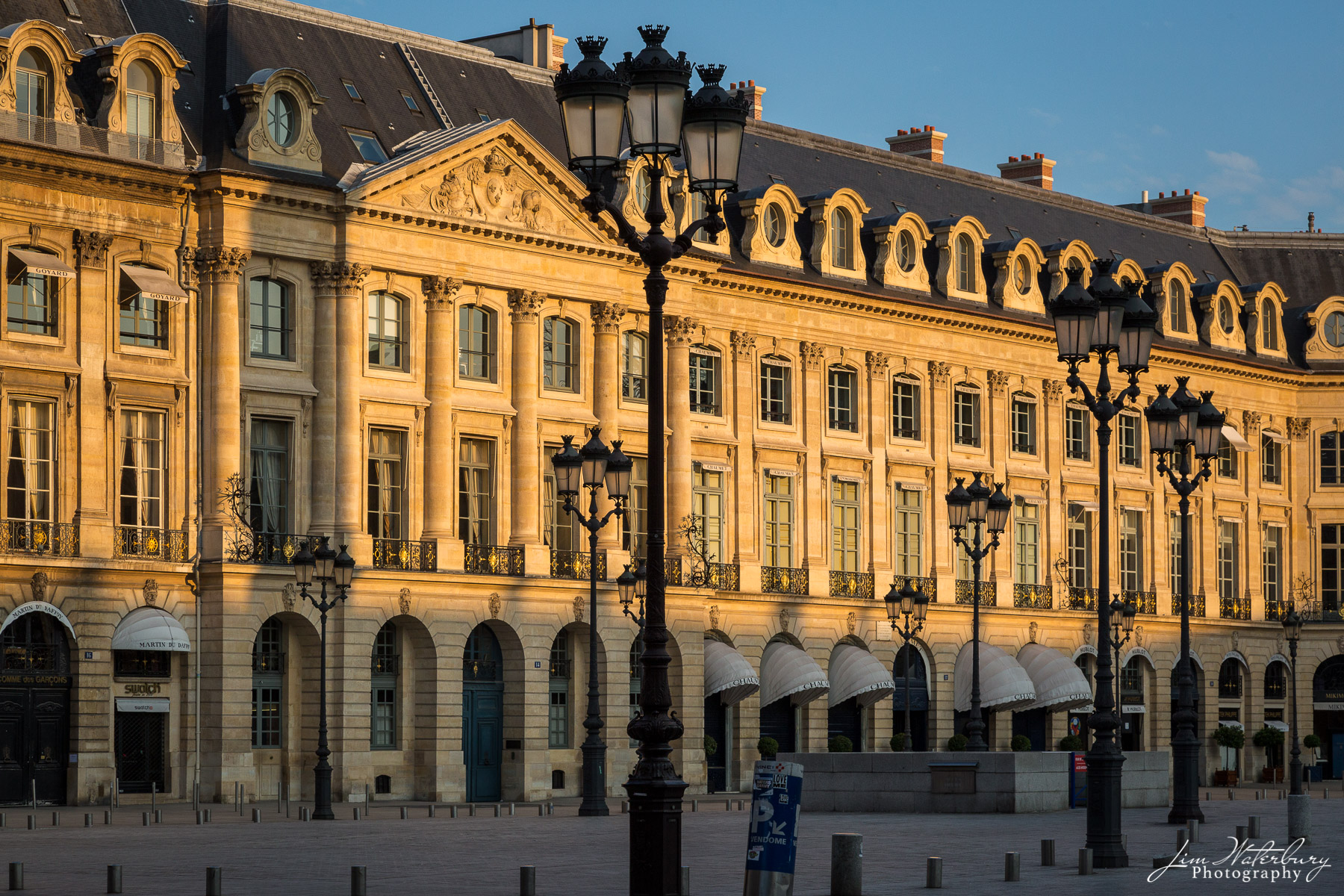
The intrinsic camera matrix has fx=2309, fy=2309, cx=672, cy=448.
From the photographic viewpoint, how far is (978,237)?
2751 inches

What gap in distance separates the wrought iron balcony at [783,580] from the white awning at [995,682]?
19.6 feet

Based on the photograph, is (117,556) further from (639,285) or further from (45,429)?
(639,285)

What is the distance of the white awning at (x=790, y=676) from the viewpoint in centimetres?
6141

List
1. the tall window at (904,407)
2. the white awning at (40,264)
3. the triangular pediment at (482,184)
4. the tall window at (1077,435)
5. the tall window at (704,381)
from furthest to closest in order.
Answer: the tall window at (1077,435), the tall window at (904,407), the tall window at (704,381), the triangular pediment at (482,184), the white awning at (40,264)

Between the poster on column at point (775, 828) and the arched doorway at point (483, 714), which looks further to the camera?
the arched doorway at point (483, 714)

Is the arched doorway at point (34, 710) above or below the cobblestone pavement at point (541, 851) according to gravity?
above

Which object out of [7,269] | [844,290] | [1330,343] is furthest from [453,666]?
[1330,343]

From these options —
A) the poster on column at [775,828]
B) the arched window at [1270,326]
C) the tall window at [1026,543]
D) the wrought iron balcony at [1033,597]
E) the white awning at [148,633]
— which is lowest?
the poster on column at [775,828]

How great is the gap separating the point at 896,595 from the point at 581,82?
33.3 m

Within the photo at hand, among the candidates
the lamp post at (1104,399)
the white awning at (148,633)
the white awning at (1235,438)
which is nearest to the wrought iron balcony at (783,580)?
the white awning at (148,633)

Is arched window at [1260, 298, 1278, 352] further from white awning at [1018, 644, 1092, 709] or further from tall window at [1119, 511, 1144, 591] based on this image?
white awning at [1018, 644, 1092, 709]

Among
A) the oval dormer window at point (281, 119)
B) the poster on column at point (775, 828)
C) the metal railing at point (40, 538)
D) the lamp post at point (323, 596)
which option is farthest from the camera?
the oval dormer window at point (281, 119)

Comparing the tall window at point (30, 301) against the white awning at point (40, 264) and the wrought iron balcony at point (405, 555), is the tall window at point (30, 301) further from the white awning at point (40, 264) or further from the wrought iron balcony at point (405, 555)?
the wrought iron balcony at point (405, 555)

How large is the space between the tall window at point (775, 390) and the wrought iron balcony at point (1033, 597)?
10445 mm
